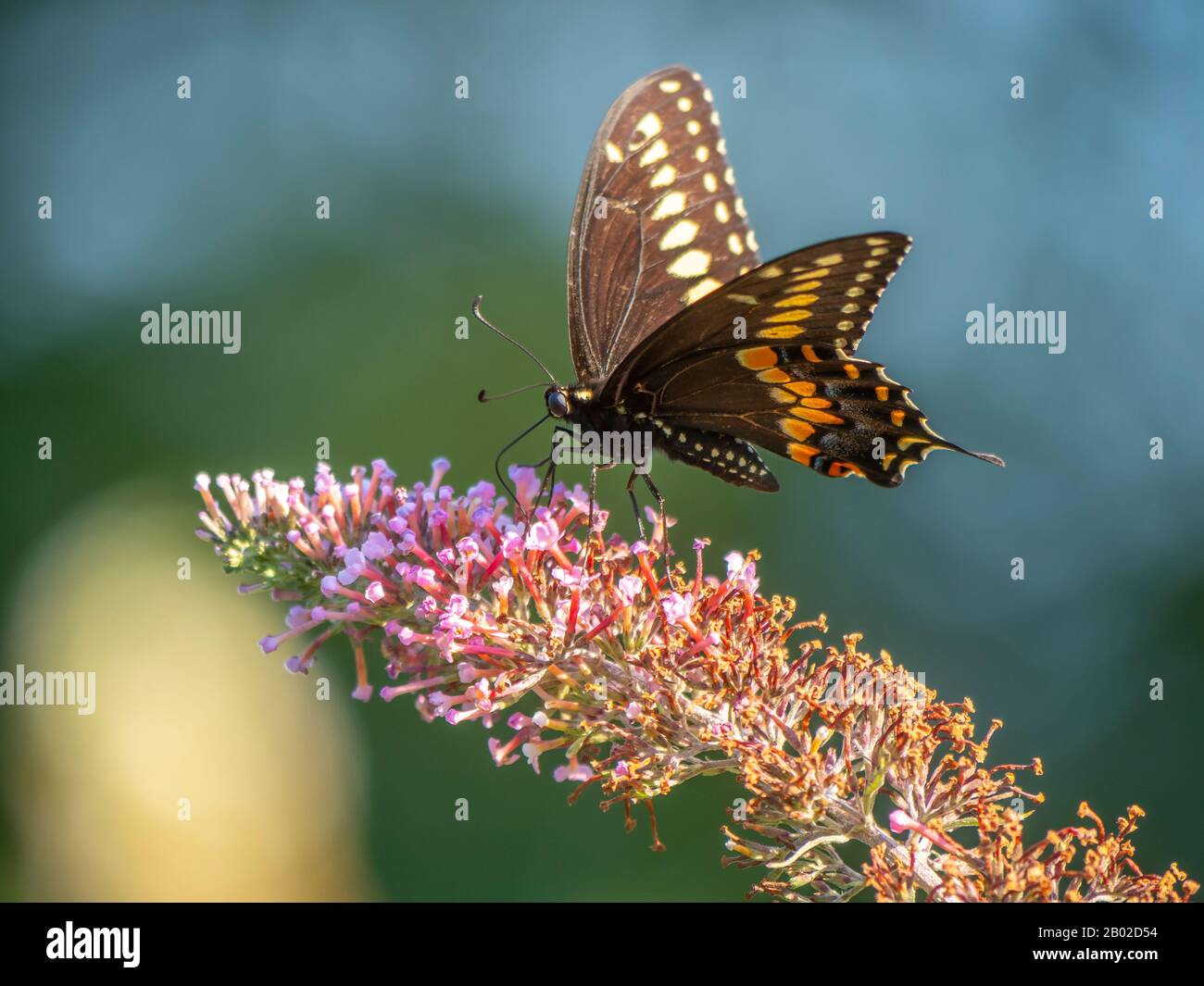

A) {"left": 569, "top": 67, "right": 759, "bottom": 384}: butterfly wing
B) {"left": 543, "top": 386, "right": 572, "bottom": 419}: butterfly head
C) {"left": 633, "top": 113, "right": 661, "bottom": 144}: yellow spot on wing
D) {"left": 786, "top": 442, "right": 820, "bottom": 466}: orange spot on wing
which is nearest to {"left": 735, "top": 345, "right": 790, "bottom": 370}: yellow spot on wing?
{"left": 786, "top": 442, "right": 820, "bottom": 466}: orange spot on wing

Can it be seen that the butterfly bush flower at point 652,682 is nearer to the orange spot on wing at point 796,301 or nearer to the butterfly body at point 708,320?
the butterfly body at point 708,320

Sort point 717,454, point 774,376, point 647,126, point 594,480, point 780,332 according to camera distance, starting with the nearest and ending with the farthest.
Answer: point 594,480 → point 780,332 → point 774,376 → point 717,454 → point 647,126

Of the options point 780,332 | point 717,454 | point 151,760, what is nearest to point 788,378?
point 780,332

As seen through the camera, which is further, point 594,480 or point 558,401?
point 558,401

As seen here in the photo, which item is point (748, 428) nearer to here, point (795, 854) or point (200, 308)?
point (795, 854)

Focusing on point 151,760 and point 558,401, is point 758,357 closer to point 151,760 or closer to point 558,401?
point 558,401

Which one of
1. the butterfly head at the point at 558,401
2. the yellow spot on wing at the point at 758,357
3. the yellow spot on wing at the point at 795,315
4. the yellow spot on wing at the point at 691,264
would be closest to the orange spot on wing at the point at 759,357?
the yellow spot on wing at the point at 758,357

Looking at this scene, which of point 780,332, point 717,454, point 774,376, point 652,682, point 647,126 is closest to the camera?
point 652,682
